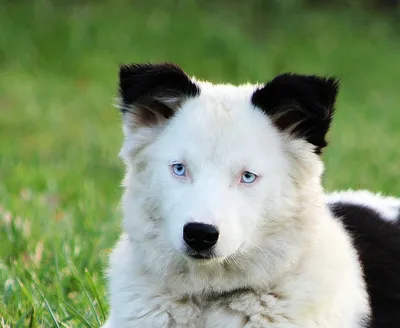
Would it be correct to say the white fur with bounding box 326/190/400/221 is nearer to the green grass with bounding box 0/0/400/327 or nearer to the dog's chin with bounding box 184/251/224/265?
the dog's chin with bounding box 184/251/224/265

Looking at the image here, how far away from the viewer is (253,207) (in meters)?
3.46

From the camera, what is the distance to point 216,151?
11.2 feet

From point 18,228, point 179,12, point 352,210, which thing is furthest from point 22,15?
point 352,210

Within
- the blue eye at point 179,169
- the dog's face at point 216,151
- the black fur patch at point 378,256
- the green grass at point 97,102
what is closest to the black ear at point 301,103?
the dog's face at point 216,151

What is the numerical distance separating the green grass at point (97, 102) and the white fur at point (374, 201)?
1396 millimetres

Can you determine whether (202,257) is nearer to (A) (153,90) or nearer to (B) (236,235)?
(B) (236,235)

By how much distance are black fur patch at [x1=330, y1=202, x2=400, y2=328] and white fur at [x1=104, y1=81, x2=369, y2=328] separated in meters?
0.10

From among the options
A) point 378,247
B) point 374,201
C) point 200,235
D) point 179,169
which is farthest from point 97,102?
point 200,235

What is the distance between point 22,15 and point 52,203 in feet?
26.8

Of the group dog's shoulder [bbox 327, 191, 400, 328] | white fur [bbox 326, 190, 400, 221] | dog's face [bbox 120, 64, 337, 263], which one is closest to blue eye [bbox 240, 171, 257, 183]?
dog's face [bbox 120, 64, 337, 263]

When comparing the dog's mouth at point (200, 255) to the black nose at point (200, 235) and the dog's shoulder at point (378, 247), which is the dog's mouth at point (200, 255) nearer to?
the black nose at point (200, 235)

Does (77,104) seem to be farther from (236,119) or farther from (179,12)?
(236,119)

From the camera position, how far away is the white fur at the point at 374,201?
441cm

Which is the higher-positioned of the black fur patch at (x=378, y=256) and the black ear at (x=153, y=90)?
the black ear at (x=153, y=90)
